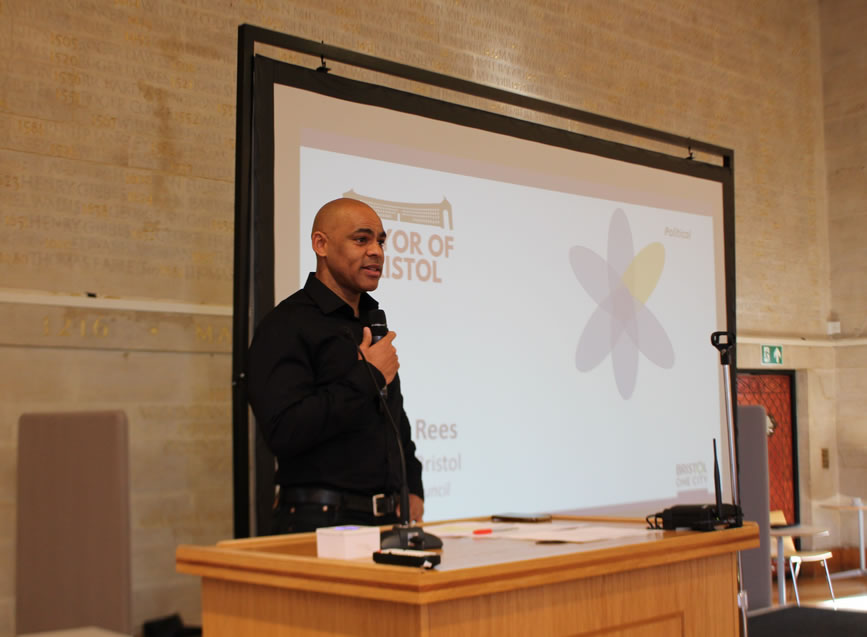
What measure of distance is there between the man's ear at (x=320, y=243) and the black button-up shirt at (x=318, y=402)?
0.11m

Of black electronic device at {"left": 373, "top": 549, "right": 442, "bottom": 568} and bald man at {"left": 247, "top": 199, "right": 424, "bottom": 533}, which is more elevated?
bald man at {"left": 247, "top": 199, "right": 424, "bottom": 533}

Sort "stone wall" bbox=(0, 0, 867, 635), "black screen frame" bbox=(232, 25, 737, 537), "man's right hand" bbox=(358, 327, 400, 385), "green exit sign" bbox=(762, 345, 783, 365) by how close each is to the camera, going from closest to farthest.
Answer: "man's right hand" bbox=(358, 327, 400, 385) < "black screen frame" bbox=(232, 25, 737, 537) < "stone wall" bbox=(0, 0, 867, 635) < "green exit sign" bbox=(762, 345, 783, 365)

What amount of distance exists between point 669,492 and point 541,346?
1.16m

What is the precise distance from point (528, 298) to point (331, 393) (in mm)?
2127

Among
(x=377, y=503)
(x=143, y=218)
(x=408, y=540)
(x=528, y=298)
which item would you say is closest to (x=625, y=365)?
(x=528, y=298)

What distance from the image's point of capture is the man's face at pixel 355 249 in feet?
8.23

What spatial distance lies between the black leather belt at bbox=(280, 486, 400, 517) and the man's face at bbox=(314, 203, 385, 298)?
548 mm

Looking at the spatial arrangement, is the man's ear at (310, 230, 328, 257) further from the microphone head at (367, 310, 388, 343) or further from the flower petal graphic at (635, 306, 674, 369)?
the flower petal graphic at (635, 306, 674, 369)

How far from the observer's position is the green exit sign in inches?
293

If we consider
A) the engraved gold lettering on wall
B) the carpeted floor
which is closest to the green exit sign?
the carpeted floor

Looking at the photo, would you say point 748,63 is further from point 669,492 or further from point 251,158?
point 251,158

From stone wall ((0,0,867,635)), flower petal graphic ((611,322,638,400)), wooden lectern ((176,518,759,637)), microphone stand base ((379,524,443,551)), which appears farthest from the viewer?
flower petal graphic ((611,322,638,400))

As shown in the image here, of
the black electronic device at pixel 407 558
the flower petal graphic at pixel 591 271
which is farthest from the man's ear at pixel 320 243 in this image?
the flower petal graphic at pixel 591 271

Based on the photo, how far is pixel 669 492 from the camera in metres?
4.77
